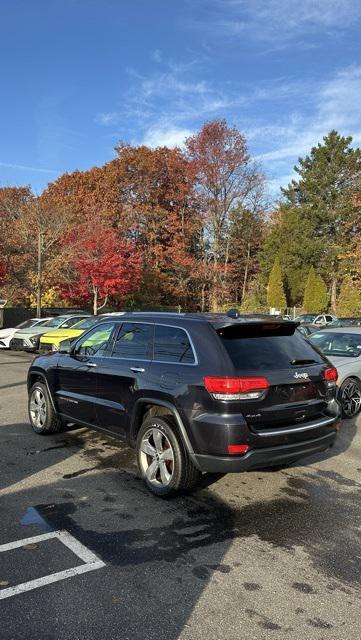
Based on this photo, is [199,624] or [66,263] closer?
[199,624]

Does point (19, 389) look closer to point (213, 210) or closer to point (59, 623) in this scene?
point (59, 623)

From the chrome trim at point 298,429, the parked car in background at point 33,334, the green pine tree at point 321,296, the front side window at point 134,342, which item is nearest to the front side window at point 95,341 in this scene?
the front side window at point 134,342

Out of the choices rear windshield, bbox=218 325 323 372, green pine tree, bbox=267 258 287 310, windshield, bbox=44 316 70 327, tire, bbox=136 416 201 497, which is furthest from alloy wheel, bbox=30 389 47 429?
green pine tree, bbox=267 258 287 310

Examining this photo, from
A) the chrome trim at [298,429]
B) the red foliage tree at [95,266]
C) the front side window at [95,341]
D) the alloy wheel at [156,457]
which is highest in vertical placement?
the red foliage tree at [95,266]

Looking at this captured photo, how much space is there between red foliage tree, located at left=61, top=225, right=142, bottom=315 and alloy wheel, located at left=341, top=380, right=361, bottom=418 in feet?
77.7

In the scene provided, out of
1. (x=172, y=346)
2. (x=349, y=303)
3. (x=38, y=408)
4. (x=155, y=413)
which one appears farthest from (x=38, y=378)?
(x=349, y=303)

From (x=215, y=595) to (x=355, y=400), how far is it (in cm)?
564

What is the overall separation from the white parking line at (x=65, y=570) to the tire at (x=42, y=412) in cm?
290

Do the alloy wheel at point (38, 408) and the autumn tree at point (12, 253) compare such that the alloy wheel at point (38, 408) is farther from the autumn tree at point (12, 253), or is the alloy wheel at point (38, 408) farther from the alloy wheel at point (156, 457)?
the autumn tree at point (12, 253)

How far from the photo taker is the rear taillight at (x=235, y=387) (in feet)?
13.7

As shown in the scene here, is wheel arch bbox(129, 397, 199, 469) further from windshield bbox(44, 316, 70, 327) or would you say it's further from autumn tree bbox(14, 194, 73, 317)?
autumn tree bbox(14, 194, 73, 317)

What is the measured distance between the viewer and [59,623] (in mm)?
2801

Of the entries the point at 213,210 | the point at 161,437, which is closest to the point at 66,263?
the point at 213,210

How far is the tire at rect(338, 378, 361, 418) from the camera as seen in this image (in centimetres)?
792
